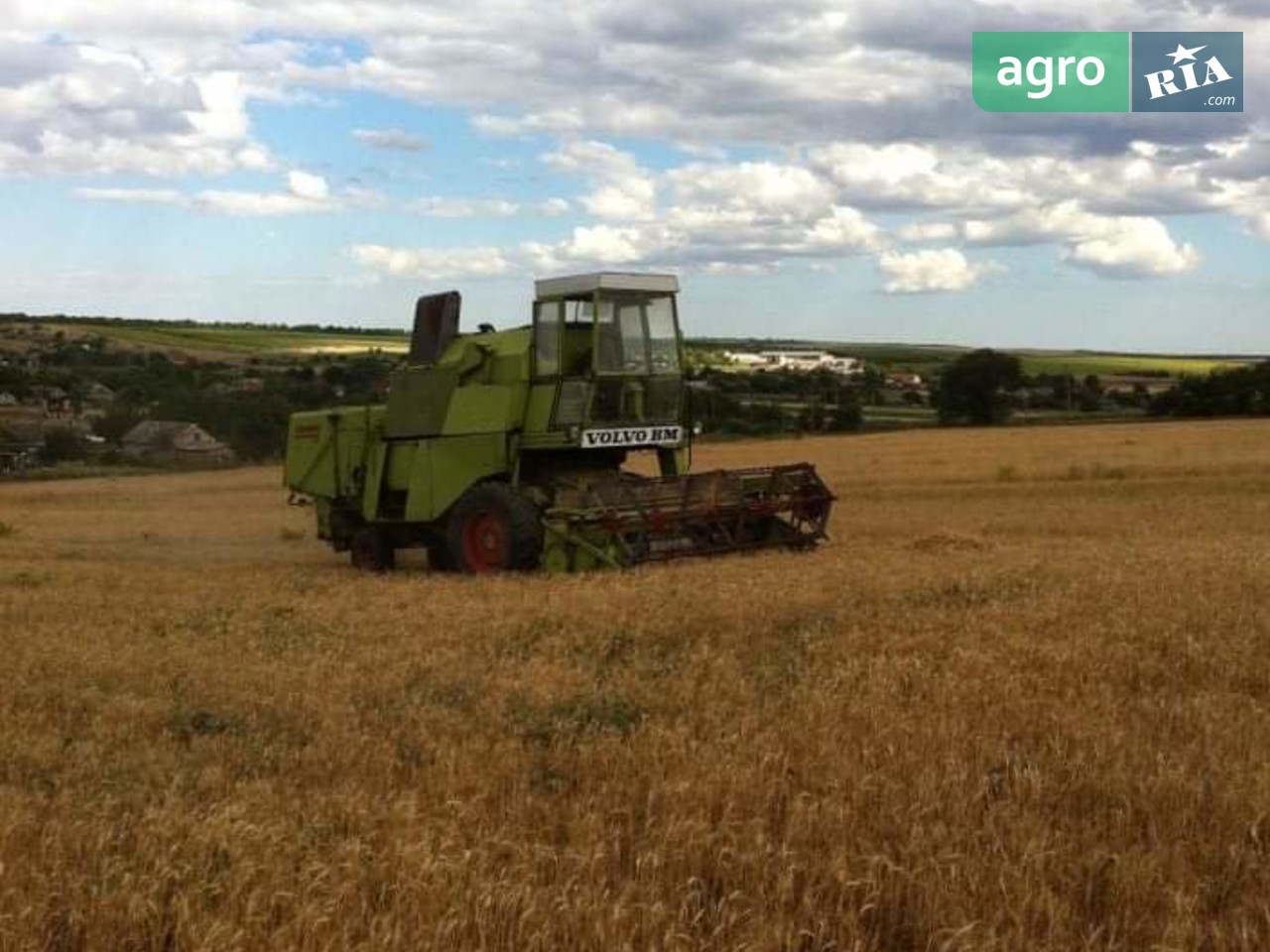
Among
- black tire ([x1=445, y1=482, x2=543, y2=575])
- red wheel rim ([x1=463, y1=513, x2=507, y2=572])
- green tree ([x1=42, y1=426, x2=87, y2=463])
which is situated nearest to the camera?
black tire ([x1=445, y1=482, x2=543, y2=575])

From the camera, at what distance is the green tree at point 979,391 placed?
192 feet

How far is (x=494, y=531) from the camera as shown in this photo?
14.6 m

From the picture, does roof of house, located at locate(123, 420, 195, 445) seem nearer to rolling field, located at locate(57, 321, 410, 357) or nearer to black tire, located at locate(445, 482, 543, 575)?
rolling field, located at locate(57, 321, 410, 357)

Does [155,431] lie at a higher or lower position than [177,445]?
higher

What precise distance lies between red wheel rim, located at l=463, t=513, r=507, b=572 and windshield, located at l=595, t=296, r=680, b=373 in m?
1.98

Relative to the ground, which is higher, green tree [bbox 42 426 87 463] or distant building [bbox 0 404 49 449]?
distant building [bbox 0 404 49 449]

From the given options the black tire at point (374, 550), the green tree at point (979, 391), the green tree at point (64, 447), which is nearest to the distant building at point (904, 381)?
the green tree at point (979, 391)

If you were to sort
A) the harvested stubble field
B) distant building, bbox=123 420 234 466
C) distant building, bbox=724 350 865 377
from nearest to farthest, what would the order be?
the harvested stubble field, distant building, bbox=123 420 234 466, distant building, bbox=724 350 865 377

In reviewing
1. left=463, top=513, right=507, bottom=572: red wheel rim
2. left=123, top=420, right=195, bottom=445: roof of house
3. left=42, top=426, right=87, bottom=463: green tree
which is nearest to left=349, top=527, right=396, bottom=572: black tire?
left=463, top=513, right=507, bottom=572: red wheel rim

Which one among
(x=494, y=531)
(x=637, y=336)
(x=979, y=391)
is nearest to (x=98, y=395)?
(x=979, y=391)

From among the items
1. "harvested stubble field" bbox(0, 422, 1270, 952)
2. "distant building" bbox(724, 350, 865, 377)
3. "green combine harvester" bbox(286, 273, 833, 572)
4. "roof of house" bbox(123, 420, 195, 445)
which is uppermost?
"distant building" bbox(724, 350, 865, 377)

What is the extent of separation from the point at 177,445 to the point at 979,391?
1299 inches

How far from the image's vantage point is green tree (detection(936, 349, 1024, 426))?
58625mm

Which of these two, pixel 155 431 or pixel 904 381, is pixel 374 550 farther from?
pixel 904 381
